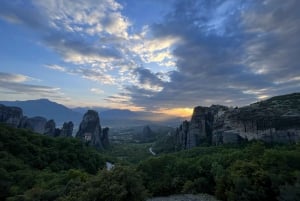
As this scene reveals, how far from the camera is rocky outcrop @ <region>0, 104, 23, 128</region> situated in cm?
10050

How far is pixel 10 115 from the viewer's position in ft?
336

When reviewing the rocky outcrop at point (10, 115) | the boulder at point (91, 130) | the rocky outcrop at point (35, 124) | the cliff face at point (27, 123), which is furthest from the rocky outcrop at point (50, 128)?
the rocky outcrop at point (10, 115)

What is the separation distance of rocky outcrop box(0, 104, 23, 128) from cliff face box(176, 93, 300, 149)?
65380 mm

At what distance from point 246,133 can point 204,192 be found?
4111 cm

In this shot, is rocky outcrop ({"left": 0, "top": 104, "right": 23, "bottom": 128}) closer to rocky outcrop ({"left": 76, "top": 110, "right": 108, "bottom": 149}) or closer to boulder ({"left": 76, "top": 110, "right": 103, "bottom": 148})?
rocky outcrop ({"left": 76, "top": 110, "right": 108, "bottom": 149})

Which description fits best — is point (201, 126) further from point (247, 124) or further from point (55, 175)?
point (55, 175)

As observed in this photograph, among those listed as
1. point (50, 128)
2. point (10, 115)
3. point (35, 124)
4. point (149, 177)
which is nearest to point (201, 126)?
point (149, 177)

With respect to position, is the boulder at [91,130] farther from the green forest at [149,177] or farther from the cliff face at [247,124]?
the green forest at [149,177]

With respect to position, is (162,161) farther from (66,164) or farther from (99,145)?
(99,145)

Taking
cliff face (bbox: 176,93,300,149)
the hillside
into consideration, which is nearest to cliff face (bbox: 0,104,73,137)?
the hillside

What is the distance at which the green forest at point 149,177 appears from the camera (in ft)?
78.9

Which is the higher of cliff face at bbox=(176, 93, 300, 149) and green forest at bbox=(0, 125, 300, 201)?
cliff face at bbox=(176, 93, 300, 149)

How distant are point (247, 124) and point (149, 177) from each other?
155 feet

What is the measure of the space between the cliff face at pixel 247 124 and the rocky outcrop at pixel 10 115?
65.4 metres
